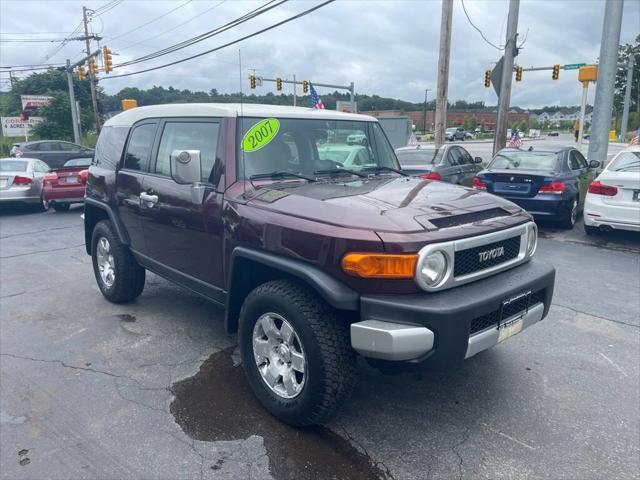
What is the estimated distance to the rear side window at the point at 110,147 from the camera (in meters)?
4.98

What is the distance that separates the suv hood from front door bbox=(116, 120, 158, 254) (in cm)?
160

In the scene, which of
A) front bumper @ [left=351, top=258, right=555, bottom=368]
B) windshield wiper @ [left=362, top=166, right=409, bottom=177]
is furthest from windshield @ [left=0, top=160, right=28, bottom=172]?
front bumper @ [left=351, top=258, right=555, bottom=368]

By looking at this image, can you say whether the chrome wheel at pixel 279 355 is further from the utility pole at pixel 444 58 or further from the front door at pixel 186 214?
the utility pole at pixel 444 58

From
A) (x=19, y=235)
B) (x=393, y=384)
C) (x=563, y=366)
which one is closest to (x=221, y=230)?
(x=393, y=384)

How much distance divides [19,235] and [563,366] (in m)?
9.42

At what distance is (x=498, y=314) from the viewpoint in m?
2.93

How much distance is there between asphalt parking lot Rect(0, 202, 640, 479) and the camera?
9.20ft

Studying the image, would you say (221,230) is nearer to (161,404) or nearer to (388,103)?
(161,404)

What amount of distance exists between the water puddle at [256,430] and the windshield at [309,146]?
151 centimetres

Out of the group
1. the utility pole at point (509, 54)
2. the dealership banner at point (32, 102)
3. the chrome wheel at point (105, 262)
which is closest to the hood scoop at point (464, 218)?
the chrome wheel at point (105, 262)

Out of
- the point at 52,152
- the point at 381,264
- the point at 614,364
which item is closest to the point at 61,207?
the point at 52,152

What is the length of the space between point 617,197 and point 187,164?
6.74m

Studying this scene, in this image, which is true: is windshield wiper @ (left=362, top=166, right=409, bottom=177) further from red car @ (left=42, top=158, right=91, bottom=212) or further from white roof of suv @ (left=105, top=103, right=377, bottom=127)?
red car @ (left=42, top=158, right=91, bottom=212)

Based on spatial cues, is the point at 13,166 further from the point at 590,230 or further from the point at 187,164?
the point at 590,230
